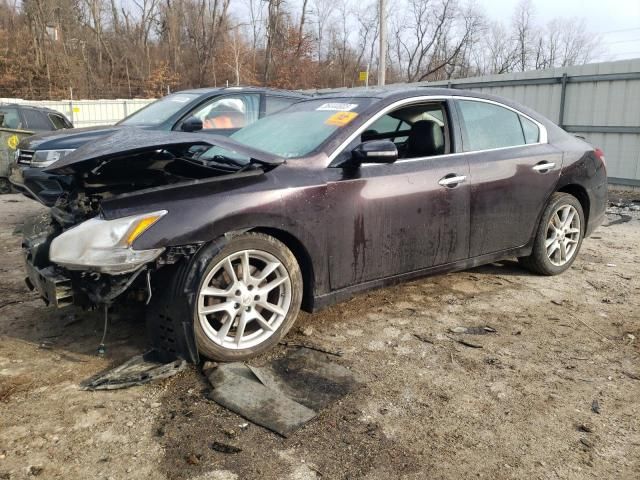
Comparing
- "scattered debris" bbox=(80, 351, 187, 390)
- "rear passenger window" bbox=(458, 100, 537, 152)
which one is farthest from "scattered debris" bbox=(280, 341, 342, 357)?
"rear passenger window" bbox=(458, 100, 537, 152)

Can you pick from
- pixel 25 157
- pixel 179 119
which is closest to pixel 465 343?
pixel 179 119

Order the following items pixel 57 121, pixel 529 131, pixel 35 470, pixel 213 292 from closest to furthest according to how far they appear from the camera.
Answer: pixel 35 470, pixel 213 292, pixel 529 131, pixel 57 121

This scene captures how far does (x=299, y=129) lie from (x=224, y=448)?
2313 mm

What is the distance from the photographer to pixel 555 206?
15.5 ft

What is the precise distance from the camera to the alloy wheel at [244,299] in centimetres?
302

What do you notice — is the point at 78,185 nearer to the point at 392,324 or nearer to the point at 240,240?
the point at 240,240

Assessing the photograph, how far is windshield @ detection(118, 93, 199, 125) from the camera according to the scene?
7.00 metres

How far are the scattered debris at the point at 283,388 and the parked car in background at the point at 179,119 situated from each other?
385cm

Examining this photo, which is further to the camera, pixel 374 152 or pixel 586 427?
pixel 374 152

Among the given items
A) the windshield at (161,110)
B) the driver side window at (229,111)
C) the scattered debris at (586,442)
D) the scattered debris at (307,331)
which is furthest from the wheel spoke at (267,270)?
the windshield at (161,110)

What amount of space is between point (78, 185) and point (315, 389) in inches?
77.0

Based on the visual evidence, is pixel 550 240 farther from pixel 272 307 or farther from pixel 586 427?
pixel 272 307

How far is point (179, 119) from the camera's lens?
22.1 ft

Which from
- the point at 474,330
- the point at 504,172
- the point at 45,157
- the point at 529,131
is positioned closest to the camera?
the point at 474,330
